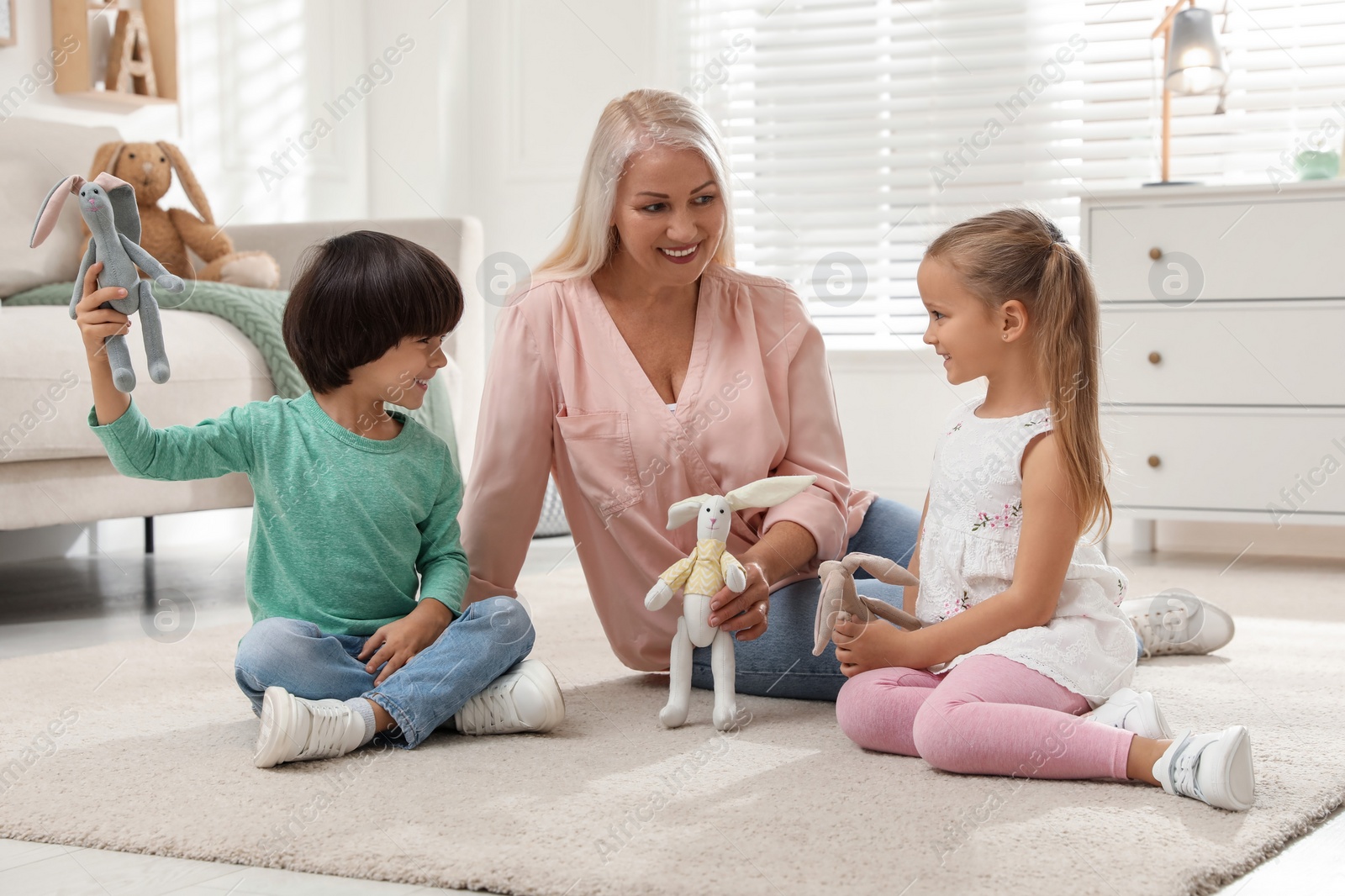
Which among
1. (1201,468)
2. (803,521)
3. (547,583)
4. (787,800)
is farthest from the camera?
(1201,468)

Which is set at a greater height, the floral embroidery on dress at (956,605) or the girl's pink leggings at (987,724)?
the floral embroidery on dress at (956,605)

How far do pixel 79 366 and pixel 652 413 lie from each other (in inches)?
38.9

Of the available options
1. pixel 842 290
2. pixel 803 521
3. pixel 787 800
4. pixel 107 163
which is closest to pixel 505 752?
pixel 787 800

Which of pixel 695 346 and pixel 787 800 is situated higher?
pixel 695 346

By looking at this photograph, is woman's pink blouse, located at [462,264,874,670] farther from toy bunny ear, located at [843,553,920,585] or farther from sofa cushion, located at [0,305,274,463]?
sofa cushion, located at [0,305,274,463]

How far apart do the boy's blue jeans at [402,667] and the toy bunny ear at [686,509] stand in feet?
0.65

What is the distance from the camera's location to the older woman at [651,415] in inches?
58.4

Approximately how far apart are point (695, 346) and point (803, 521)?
0.85ft

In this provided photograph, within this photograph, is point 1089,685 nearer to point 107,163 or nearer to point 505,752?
point 505,752

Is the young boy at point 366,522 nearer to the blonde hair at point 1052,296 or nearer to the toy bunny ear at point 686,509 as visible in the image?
the toy bunny ear at point 686,509

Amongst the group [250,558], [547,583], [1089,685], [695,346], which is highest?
[695,346]

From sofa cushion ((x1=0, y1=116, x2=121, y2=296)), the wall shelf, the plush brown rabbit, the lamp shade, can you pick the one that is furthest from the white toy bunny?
the wall shelf

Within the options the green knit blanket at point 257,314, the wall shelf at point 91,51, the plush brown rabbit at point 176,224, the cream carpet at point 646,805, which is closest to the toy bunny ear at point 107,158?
the plush brown rabbit at point 176,224

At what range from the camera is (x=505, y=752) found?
1.28 metres
